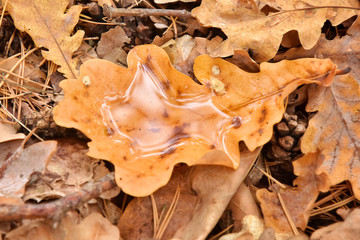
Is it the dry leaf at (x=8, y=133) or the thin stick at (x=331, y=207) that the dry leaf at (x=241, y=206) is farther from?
the dry leaf at (x=8, y=133)

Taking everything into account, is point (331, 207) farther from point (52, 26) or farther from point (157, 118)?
point (52, 26)

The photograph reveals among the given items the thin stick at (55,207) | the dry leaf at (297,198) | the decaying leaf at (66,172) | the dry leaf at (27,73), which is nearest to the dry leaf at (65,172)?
the decaying leaf at (66,172)

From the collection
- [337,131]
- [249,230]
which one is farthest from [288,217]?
[337,131]

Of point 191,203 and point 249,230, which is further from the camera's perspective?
point 191,203

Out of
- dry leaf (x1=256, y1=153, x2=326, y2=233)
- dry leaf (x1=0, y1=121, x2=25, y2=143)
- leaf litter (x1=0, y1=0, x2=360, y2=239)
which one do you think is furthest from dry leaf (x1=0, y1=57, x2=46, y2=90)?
dry leaf (x1=256, y1=153, x2=326, y2=233)

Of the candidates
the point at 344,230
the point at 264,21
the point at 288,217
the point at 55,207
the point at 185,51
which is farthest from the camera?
the point at 185,51

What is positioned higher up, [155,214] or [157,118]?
[157,118]

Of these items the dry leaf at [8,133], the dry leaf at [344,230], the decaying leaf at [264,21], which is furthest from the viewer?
the decaying leaf at [264,21]
